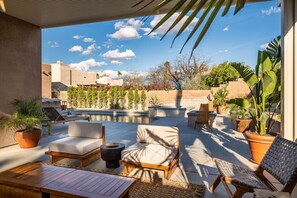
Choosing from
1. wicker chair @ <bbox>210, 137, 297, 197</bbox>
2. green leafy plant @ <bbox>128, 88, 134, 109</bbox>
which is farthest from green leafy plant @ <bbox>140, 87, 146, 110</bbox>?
wicker chair @ <bbox>210, 137, 297, 197</bbox>

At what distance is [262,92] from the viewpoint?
13.4 feet

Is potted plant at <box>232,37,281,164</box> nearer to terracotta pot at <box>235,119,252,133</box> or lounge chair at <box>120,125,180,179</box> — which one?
lounge chair at <box>120,125,180,179</box>

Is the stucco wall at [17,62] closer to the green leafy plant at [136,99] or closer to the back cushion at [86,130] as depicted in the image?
the back cushion at [86,130]

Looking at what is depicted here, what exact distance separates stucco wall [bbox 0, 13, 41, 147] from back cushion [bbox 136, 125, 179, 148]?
397 cm

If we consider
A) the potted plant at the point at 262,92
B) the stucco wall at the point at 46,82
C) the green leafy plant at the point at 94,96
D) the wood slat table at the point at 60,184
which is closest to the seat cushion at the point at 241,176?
the wood slat table at the point at 60,184

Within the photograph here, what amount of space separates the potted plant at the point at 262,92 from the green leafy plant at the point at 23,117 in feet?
17.0

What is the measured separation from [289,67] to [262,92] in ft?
2.20

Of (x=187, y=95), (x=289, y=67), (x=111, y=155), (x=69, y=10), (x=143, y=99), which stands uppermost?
(x=69, y=10)

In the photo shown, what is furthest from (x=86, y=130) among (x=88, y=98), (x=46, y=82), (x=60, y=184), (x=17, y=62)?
(x=46, y=82)

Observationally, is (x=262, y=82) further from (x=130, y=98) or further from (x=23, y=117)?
(x=130, y=98)

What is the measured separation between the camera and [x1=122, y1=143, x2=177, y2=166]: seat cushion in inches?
131

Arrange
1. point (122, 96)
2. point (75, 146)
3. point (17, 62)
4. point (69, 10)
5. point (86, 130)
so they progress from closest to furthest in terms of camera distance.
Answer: point (75, 146) < point (86, 130) < point (69, 10) < point (17, 62) < point (122, 96)

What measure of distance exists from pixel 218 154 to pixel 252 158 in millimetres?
748

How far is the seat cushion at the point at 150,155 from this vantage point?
3.32 metres
